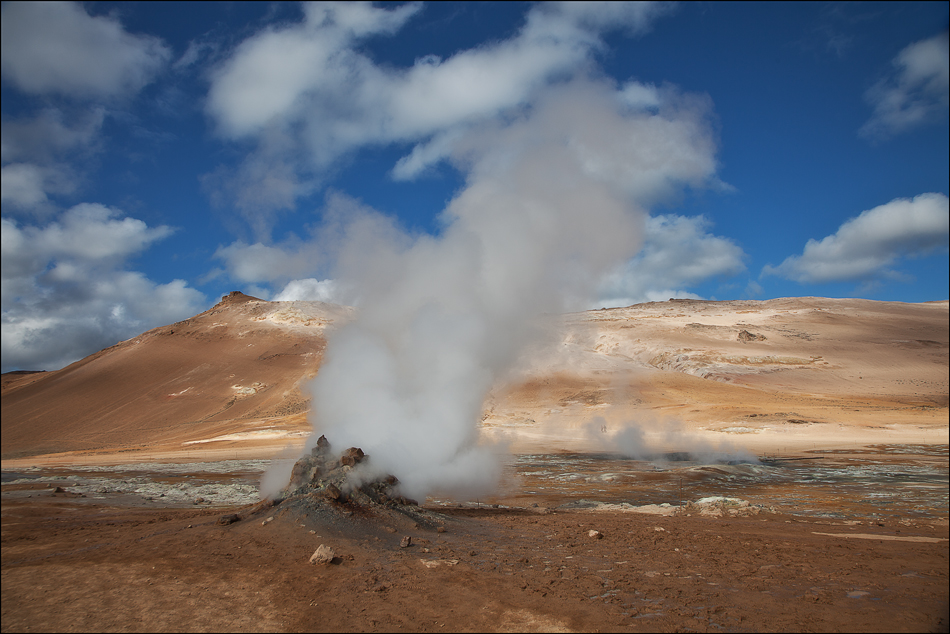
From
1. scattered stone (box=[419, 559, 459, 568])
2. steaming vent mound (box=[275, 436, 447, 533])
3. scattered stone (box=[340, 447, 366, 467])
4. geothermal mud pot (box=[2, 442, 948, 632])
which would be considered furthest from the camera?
scattered stone (box=[340, 447, 366, 467])

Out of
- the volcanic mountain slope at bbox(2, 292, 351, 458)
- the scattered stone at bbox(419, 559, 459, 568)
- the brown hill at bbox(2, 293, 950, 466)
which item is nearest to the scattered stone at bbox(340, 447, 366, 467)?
the scattered stone at bbox(419, 559, 459, 568)

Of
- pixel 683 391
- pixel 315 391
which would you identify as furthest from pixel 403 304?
pixel 683 391

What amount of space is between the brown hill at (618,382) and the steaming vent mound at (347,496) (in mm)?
4484

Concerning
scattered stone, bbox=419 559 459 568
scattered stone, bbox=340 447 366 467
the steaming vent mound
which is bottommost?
scattered stone, bbox=419 559 459 568

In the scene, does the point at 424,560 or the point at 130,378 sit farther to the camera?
the point at 130,378

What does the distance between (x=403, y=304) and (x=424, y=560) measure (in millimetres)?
11985

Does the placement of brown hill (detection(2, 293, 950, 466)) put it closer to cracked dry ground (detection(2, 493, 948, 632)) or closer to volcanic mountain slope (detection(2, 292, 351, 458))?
volcanic mountain slope (detection(2, 292, 351, 458))

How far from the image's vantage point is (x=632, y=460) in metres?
27.5

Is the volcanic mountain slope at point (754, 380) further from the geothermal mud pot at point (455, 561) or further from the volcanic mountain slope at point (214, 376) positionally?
the volcanic mountain slope at point (214, 376)

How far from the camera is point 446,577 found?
297 inches

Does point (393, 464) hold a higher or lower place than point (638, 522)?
higher

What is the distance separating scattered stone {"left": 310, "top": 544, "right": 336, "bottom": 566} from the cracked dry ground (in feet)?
0.40

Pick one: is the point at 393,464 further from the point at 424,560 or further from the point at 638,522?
the point at 638,522

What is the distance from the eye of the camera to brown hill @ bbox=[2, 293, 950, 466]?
33781 mm
